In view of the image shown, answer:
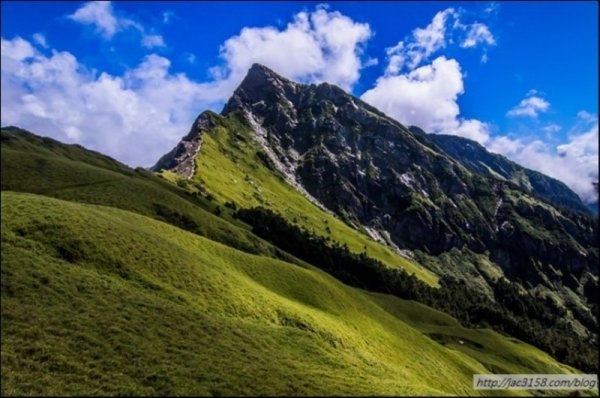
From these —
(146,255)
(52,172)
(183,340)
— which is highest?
(52,172)

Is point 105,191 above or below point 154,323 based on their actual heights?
above

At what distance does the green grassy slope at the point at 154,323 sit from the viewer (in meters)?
40.7

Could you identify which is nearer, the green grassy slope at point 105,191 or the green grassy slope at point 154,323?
the green grassy slope at point 154,323

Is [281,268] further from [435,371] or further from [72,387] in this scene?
[72,387]

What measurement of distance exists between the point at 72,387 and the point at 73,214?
38184 mm

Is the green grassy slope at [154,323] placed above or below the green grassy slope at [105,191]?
below

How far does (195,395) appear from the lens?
39.1 meters

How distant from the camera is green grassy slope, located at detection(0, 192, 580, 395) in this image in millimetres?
40656

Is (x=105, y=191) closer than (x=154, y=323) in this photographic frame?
No

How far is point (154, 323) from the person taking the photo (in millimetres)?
50750

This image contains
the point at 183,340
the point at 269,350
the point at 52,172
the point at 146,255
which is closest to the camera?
the point at 183,340

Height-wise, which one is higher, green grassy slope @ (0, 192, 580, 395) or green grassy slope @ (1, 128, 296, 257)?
green grassy slope @ (1, 128, 296, 257)

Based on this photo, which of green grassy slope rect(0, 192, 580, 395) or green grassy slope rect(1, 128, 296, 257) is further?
green grassy slope rect(1, 128, 296, 257)

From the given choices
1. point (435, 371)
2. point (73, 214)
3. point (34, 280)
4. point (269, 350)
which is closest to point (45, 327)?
point (34, 280)
